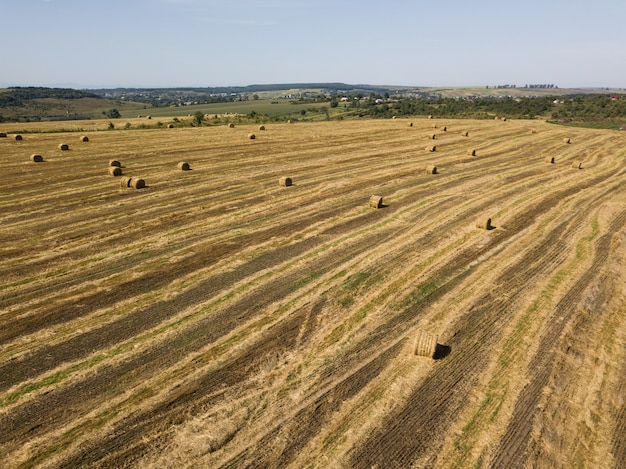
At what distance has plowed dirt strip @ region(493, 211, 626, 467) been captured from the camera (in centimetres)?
660

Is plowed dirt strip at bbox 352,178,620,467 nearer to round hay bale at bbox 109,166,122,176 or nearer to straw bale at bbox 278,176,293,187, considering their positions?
straw bale at bbox 278,176,293,187

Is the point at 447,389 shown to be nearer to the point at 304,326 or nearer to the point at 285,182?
the point at 304,326

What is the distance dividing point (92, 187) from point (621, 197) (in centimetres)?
2877

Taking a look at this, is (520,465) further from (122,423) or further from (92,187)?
(92,187)

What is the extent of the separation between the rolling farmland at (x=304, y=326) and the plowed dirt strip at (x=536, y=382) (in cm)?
5

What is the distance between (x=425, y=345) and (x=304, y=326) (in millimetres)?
2963

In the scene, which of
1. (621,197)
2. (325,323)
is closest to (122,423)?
(325,323)

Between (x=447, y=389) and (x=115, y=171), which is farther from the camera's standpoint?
(x=115, y=171)

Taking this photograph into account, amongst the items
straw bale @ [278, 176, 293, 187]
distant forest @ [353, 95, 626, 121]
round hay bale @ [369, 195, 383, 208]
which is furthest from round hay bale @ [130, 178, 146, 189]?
distant forest @ [353, 95, 626, 121]

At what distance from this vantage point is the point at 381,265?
1292cm

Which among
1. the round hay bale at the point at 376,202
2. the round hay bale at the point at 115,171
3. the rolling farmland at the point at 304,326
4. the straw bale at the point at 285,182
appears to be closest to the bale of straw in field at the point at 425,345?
the rolling farmland at the point at 304,326

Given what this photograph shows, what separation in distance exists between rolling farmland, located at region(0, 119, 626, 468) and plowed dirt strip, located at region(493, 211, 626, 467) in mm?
46

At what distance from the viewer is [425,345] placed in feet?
28.2

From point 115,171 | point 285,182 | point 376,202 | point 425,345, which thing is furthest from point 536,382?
point 115,171
